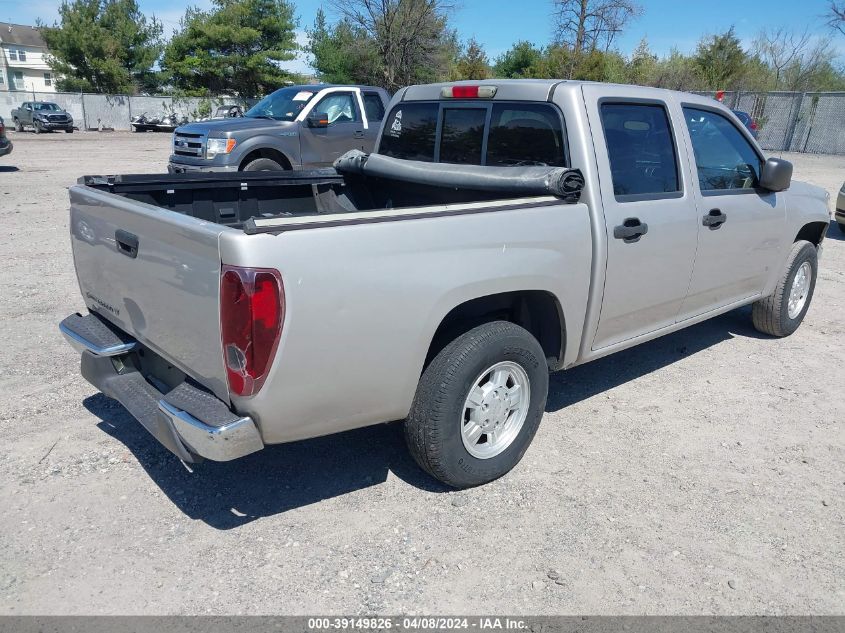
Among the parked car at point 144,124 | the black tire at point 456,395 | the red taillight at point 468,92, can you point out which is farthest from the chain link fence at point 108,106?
the black tire at point 456,395

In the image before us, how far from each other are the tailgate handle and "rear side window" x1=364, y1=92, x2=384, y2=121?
9371 millimetres

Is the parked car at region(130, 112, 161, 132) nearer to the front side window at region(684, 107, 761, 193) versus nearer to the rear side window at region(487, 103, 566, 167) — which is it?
the rear side window at region(487, 103, 566, 167)

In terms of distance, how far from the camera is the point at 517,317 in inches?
146

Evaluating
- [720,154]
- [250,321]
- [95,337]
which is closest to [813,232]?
[720,154]

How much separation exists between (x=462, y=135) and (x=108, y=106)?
142 feet

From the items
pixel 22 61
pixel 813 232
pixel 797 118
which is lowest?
pixel 813 232

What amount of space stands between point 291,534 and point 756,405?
3273mm

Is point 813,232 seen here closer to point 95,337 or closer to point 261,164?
point 95,337

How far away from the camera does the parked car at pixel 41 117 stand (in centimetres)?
3362

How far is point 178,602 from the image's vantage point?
265 centimetres

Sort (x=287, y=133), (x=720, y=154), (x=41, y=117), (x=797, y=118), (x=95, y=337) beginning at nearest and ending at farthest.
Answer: (x=95, y=337) < (x=720, y=154) < (x=287, y=133) < (x=797, y=118) < (x=41, y=117)

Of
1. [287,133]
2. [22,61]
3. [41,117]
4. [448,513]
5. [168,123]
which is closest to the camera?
[448,513]

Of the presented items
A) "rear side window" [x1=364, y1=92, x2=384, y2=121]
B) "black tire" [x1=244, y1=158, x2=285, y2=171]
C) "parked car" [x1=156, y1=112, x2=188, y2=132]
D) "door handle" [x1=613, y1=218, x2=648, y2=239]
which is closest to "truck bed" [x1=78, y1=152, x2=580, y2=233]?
"door handle" [x1=613, y1=218, x2=648, y2=239]

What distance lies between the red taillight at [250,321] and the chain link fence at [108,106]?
42822 mm
